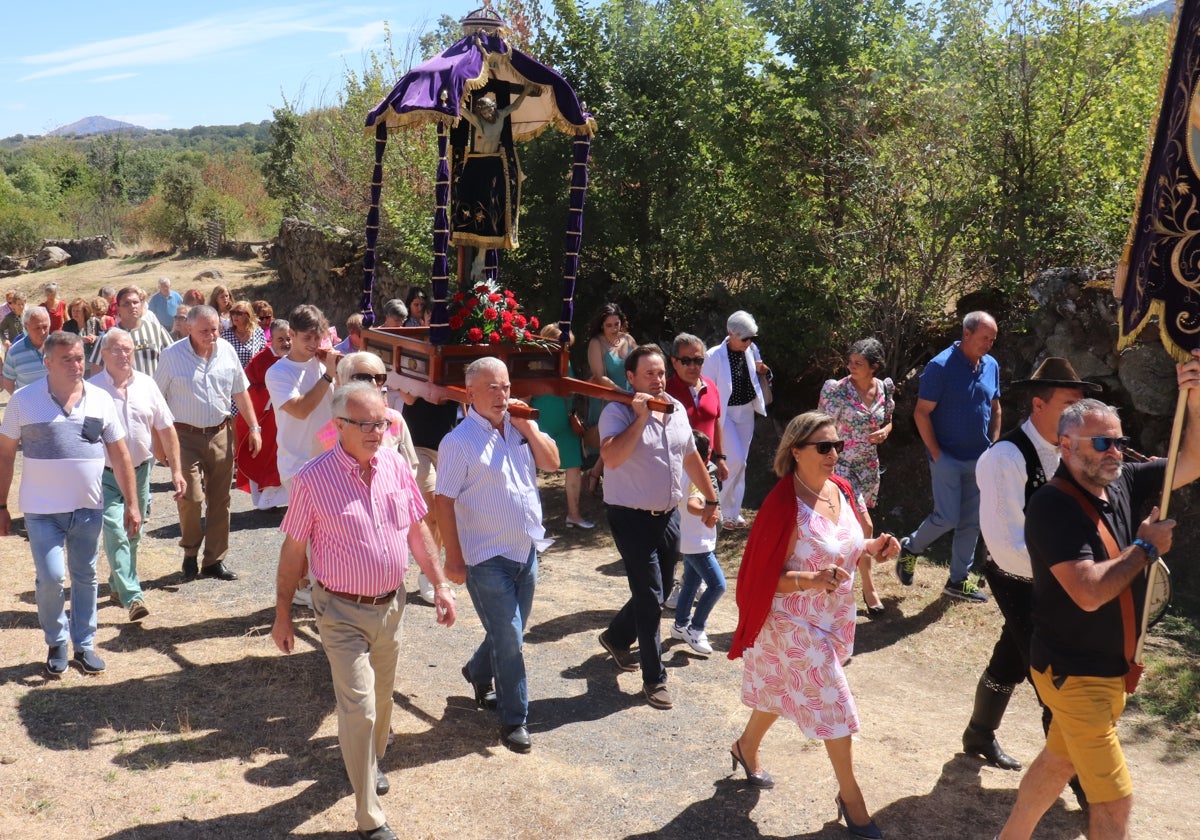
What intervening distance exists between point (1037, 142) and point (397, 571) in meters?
8.07

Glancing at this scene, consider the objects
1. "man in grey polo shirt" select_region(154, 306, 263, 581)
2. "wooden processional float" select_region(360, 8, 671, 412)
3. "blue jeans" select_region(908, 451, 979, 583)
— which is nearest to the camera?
"wooden processional float" select_region(360, 8, 671, 412)

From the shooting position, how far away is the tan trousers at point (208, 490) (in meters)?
8.25

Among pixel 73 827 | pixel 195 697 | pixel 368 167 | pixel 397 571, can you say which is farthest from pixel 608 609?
pixel 368 167

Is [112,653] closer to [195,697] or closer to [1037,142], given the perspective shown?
[195,697]

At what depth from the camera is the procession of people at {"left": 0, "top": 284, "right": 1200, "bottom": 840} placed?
4145 mm

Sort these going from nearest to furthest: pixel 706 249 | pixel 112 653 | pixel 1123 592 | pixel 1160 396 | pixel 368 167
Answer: pixel 1123 592
pixel 112 653
pixel 1160 396
pixel 706 249
pixel 368 167

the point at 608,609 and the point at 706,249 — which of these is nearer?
the point at 608,609

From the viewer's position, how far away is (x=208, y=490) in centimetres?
840

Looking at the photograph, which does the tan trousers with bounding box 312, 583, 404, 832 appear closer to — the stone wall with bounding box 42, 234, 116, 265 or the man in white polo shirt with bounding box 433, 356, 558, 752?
the man in white polo shirt with bounding box 433, 356, 558, 752

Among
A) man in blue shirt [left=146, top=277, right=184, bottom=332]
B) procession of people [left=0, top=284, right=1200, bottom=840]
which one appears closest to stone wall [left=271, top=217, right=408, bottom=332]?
man in blue shirt [left=146, top=277, right=184, bottom=332]

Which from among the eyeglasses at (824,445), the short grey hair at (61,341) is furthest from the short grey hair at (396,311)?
the eyeglasses at (824,445)

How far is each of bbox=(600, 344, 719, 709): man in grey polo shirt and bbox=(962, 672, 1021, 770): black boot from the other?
5.49 feet

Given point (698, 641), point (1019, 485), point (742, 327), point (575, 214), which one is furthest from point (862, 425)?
point (1019, 485)

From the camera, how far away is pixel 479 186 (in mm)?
8055
